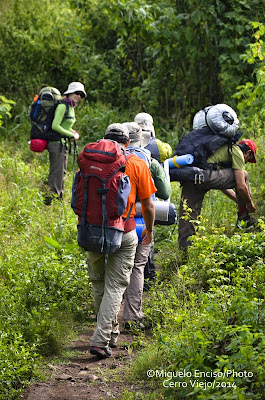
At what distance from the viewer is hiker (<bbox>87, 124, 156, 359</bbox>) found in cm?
530

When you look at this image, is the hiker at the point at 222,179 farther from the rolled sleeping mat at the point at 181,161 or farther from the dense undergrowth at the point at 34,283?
the dense undergrowth at the point at 34,283

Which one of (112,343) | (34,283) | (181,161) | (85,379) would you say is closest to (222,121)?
(181,161)

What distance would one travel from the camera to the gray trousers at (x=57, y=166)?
9.95 meters

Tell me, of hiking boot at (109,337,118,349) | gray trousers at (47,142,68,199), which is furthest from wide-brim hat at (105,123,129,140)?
gray trousers at (47,142,68,199)

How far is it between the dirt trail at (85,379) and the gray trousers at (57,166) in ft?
15.5

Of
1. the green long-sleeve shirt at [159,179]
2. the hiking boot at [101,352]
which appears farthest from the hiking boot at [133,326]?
the green long-sleeve shirt at [159,179]

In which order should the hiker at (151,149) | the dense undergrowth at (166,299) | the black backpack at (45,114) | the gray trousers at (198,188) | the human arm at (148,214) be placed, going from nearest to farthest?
the dense undergrowth at (166,299)
the human arm at (148,214)
the hiker at (151,149)
the gray trousers at (198,188)
the black backpack at (45,114)

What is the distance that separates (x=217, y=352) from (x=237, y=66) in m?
9.57

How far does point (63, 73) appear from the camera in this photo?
15633 mm

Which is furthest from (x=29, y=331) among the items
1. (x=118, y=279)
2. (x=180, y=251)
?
(x=180, y=251)

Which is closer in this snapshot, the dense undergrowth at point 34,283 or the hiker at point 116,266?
the dense undergrowth at point 34,283

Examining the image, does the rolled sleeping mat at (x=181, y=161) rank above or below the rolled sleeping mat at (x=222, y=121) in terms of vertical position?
below

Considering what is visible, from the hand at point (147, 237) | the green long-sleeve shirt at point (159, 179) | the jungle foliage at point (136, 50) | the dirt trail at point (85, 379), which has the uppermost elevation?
the jungle foliage at point (136, 50)

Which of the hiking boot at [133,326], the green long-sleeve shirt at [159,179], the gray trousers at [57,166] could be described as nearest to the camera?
the hiking boot at [133,326]
